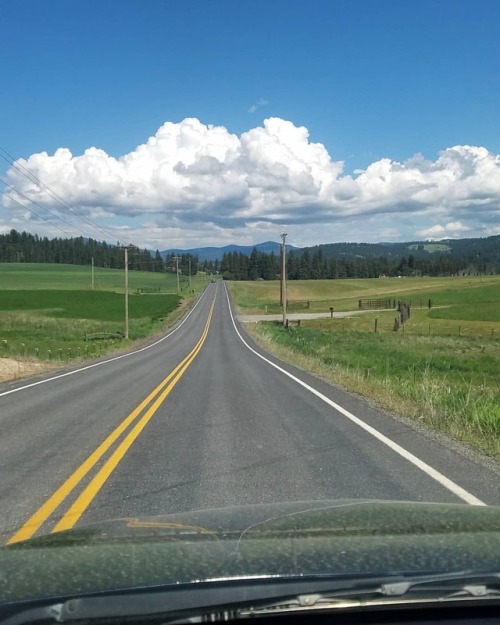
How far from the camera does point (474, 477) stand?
6742 mm

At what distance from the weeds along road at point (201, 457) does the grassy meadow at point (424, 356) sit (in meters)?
0.96

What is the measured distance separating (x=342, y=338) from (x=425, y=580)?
45847 mm

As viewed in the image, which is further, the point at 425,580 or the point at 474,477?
the point at 474,477

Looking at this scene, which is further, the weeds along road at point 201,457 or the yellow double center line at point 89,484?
the weeds along road at point 201,457

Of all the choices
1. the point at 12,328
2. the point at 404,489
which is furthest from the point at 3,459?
the point at 12,328

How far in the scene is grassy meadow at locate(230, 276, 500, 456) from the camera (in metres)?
10.9

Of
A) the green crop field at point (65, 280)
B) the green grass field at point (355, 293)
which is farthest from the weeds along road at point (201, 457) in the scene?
the green crop field at point (65, 280)

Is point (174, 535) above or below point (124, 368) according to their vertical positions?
above

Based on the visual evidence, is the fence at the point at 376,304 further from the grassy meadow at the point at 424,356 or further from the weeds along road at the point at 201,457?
the weeds along road at the point at 201,457

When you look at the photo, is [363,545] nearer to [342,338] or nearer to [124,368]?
[124,368]

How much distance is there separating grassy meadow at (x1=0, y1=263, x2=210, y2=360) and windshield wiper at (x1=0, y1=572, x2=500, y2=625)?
29940mm

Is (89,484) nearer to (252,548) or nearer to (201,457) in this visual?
(201,457)

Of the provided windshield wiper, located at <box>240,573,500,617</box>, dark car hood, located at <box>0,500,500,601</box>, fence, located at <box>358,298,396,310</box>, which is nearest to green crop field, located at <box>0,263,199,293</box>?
fence, located at <box>358,298,396,310</box>

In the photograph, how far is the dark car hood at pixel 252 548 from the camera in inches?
113
